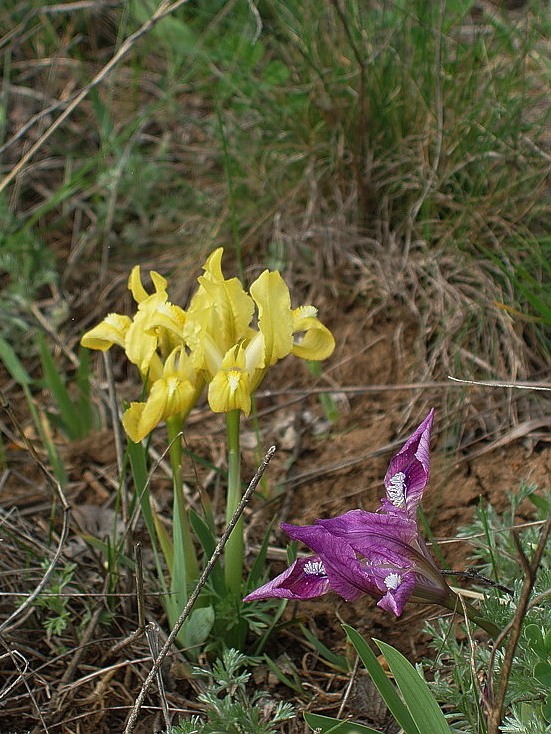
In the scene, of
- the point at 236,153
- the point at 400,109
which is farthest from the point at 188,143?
the point at 400,109

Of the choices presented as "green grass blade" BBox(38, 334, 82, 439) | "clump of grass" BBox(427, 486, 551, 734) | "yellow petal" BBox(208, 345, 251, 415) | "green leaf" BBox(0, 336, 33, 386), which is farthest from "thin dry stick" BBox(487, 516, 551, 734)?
"green leaf" BBox(0, 336, 33, 386)

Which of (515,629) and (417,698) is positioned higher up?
(515,629)

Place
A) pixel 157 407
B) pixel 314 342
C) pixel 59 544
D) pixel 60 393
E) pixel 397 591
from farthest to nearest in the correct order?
pixel 60 393, pixel 59 544, pixel 314 342, pixel 157 407, pixel 397 591

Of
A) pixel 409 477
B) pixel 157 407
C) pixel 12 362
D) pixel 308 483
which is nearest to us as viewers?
pixel 409 477

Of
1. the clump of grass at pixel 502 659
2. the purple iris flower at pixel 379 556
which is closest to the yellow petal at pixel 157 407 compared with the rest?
the purple iris flower at pixel 379 556

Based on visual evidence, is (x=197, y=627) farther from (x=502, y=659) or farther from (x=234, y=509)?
(x=502, y=659)

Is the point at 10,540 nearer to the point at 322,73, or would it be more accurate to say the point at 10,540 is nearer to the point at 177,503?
the point at 177,503

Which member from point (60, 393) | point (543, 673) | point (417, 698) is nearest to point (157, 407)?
point (417, 698)

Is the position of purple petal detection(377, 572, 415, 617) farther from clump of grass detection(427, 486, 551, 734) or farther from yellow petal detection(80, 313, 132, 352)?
yellow petal detection(80, 313, 132, 352)
